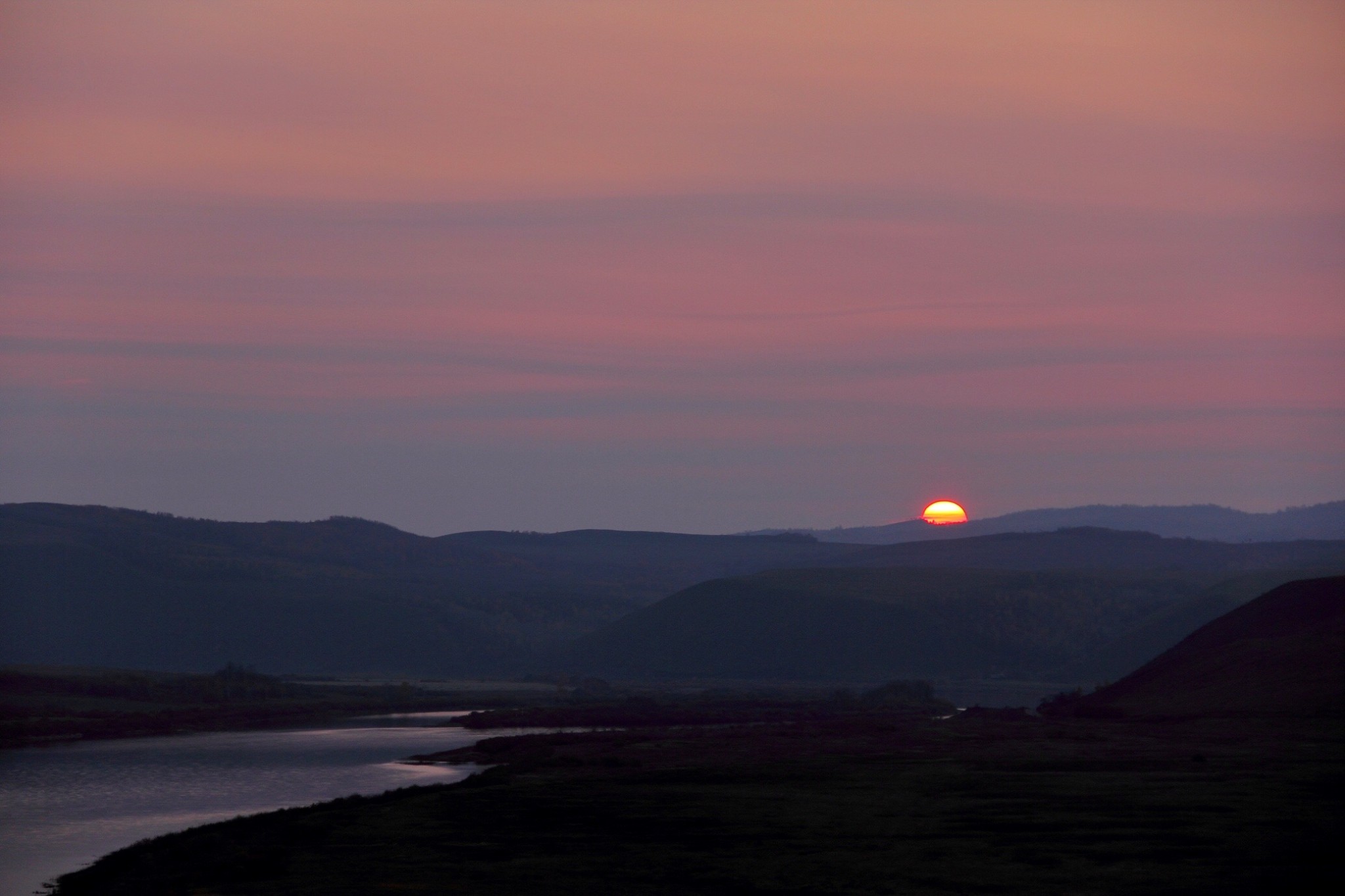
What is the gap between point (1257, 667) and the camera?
9306 cm

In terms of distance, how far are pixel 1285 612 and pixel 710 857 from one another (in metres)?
67.0

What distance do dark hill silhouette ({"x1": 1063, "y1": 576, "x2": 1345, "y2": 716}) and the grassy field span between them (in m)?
10.3

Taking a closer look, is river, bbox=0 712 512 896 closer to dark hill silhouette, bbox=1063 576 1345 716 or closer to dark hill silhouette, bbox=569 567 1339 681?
dark hill silhouette, bbox=1063 576 1345 716

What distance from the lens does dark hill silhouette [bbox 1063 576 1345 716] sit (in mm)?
Answer: 85500

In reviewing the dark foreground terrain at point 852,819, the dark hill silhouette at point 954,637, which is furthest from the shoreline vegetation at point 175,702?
the dark foreground terrain at point 852,819

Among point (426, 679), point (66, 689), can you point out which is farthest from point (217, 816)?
point (426, 679)

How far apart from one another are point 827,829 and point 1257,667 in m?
50.6

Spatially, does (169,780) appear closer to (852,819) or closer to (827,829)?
(852,819)

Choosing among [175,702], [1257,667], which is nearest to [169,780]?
[1257,667]

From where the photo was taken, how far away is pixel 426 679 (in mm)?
190875

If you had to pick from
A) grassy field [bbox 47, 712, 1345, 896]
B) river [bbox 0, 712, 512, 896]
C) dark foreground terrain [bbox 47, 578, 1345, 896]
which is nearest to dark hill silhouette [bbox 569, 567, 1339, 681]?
river [bbox 0, 712, 512, 896]

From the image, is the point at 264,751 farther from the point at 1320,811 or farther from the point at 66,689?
the point at 1320,811

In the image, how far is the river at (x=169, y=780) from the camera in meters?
54.8

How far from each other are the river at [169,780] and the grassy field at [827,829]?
4014 mm
